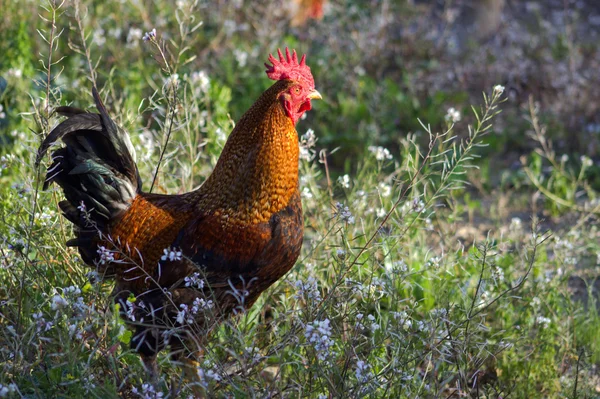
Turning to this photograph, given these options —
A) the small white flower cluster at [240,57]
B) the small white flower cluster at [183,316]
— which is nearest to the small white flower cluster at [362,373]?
the small white flower cluster at [183,316]

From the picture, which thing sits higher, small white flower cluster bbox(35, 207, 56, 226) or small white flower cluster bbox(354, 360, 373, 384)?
small white flower cluster bbox(35, 207, 56, 226)

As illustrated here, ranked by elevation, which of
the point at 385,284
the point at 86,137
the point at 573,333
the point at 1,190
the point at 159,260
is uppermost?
the point at 86,137

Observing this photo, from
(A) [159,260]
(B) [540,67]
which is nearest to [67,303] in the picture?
(A) [159,260]

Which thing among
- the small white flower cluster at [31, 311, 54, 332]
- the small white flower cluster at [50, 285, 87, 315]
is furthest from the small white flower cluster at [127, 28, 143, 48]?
the small white flower cluster at [31, 311, 54, 332]

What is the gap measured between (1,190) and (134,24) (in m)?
3.15

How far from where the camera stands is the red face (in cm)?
308

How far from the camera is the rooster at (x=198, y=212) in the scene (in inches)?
118

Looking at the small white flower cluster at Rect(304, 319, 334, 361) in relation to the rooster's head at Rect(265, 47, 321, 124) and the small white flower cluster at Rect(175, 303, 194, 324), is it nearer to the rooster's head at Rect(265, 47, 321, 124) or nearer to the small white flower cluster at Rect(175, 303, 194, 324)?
the small white flower cluster at Rect(175, 303, 194, 324)

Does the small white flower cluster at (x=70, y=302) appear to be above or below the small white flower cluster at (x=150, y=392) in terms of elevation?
above

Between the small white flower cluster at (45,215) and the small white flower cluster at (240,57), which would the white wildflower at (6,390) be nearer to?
the small white flower cluster at (45,215)

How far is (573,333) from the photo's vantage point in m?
3.60

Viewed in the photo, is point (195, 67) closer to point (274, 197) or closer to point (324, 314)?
point (274, 197)

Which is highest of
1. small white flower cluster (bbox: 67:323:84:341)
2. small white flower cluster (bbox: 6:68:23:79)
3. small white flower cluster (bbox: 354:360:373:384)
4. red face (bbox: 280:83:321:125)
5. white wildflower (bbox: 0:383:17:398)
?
small white flower cluster (bbox: 6:68:23:79)

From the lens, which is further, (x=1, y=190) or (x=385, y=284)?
(x=1, y=190)
